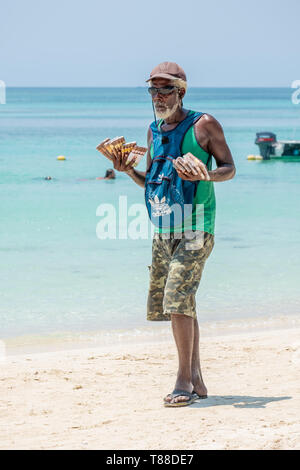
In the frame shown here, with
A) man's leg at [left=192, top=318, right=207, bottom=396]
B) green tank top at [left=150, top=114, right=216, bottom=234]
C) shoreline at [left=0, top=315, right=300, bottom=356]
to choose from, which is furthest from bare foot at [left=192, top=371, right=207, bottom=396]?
shoreline at [left=0, top=315, right=300, bottom=356]

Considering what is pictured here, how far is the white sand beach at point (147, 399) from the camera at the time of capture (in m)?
3.90

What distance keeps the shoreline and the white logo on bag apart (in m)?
2.77

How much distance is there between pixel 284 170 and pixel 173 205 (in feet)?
78.1

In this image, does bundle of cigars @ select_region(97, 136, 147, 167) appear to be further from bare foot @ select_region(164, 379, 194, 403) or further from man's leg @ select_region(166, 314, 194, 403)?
bare foot @ select_region(164, 379, 194, 403)

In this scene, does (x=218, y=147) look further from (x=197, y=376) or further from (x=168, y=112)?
(x=197, y=376)

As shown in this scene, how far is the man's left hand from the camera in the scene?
4.12 m

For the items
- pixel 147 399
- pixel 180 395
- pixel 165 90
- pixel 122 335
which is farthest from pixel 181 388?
pixel 122 335

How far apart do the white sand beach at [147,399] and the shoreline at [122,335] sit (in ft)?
1.43

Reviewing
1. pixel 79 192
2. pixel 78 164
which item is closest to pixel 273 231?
pixel 79 192

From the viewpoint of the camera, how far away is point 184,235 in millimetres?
4469

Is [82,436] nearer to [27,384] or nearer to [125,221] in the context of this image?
[27,384]

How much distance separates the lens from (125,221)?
1633cm

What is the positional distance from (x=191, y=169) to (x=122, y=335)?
370cm

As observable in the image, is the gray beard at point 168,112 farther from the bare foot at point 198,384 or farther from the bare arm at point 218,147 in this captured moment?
the bare foot at point 198,384
